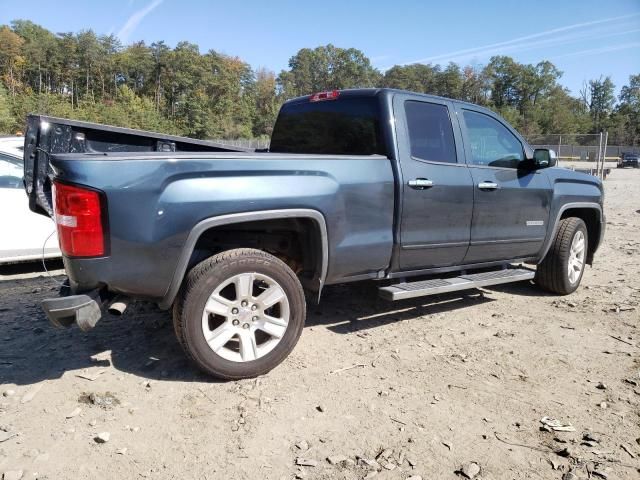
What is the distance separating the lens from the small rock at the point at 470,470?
2463mm

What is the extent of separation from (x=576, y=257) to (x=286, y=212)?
3.81 meters

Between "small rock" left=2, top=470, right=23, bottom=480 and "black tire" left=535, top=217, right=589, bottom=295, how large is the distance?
4934mm

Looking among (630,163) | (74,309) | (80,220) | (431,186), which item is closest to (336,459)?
(74,309)

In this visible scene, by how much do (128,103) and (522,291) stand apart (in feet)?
255

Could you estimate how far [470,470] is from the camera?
8.18 feet

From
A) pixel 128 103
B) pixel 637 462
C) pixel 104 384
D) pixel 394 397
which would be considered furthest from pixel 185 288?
Answer: pixel 128 103

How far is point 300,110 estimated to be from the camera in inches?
186

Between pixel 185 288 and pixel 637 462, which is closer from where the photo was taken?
pixel 637 462

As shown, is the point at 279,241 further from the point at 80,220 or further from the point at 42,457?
the point at 42,457

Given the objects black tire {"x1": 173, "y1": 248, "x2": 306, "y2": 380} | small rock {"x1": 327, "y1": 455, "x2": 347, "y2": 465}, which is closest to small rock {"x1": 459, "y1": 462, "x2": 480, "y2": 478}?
small rock {"x1": 327, "y1": 455, "x2": 347, "y2": 465}

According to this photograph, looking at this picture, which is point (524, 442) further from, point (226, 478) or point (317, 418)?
point (226, 478)

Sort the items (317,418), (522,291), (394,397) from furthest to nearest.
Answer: (522,291), (394,397), (317,418)

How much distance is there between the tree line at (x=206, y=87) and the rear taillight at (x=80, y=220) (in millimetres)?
70969

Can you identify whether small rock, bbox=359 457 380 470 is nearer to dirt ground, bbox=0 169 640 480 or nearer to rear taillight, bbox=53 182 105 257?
dirt ground, bbox=0 169 640 480
